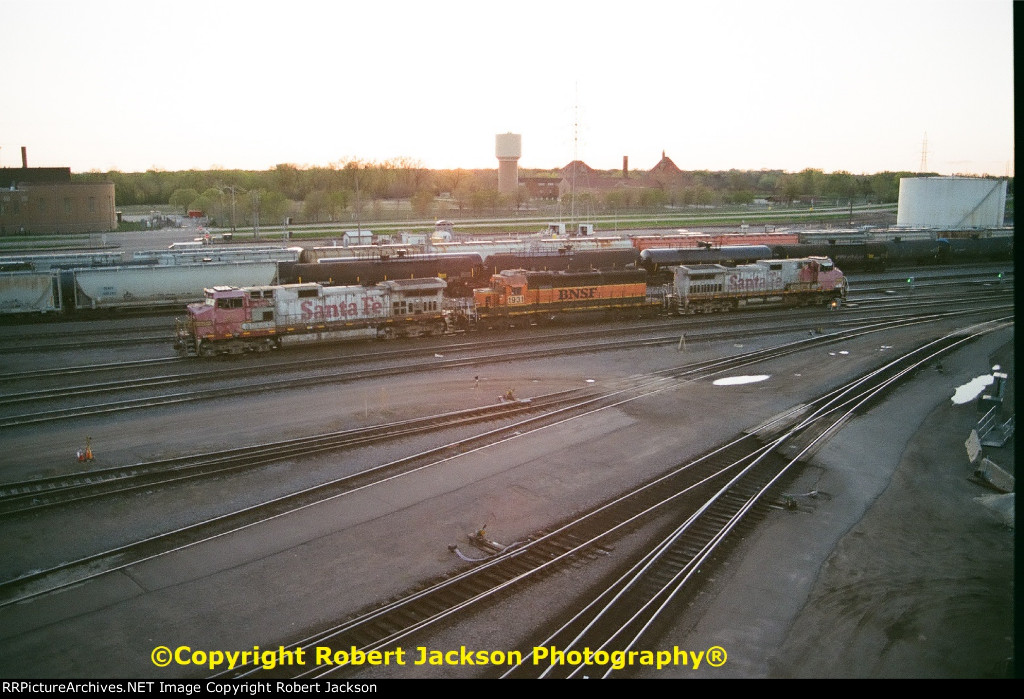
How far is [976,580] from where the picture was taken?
13.7 metres

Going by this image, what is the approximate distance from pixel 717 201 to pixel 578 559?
134065 mm

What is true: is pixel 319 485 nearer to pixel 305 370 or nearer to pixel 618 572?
pixel 618 572

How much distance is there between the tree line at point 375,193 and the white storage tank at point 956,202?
41.2 meters

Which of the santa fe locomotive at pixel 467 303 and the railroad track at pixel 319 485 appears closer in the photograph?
the railroad track at pixel 319 485

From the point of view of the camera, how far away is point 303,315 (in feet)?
102

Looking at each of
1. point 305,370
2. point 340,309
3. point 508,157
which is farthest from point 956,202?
point 305,370

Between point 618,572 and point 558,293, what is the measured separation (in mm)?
24058

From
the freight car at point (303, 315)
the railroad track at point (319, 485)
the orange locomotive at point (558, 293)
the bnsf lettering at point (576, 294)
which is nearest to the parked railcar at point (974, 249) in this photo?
the orange locomotive at point (558, 293)

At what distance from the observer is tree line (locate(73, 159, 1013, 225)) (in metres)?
97.4

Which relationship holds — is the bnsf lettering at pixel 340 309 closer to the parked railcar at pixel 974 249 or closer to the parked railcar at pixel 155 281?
the parked railcar at pixel 155 281

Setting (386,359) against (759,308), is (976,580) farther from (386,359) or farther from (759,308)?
(759,308)

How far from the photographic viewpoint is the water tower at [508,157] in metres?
128

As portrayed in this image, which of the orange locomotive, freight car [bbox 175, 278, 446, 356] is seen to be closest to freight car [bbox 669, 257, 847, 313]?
the orange locomotive

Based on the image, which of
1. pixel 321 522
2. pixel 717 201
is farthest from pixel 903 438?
pixel 717 201
